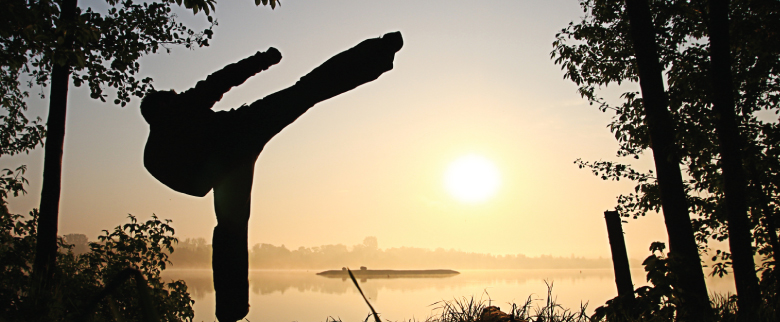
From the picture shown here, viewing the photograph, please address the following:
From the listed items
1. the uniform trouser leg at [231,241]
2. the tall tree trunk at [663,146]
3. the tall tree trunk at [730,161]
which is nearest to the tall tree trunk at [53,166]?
the uniform trouser leg at [231,241]

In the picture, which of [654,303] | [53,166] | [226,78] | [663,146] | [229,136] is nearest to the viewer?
[229,136]

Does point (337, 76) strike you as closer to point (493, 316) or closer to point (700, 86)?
point (493, 316)

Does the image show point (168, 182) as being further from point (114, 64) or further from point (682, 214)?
point (114, 64)

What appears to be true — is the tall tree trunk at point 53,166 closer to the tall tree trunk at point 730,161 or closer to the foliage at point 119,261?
the foliage at point 119,261

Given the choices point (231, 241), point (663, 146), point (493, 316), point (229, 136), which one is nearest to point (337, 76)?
point (229, 136)

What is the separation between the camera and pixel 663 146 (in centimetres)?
657

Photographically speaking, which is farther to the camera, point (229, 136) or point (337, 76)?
point (229, 136)

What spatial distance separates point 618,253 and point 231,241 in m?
6.37

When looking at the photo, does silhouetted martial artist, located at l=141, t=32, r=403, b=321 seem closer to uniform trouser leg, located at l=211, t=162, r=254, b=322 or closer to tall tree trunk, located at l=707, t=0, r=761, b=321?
uniform trouser leg, located at l=211, t=162, r=254, b=322

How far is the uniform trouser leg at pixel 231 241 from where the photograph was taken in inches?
86.7

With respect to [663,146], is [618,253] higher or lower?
lower

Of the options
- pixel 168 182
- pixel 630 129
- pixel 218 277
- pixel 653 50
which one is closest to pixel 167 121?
pixel 168 182

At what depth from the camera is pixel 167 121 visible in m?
2.38

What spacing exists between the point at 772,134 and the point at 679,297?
21.1ft
